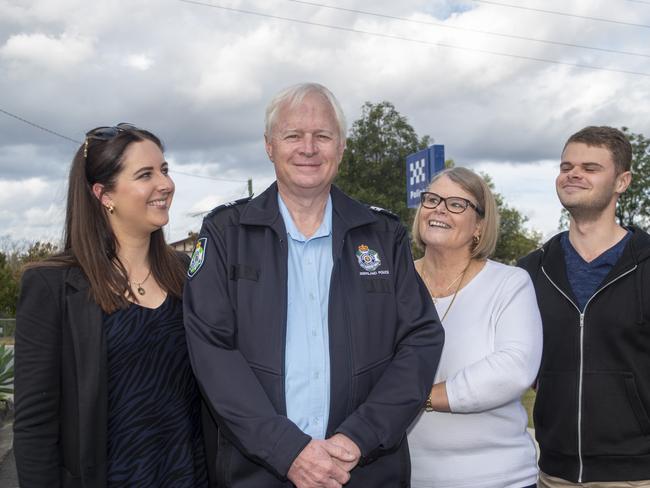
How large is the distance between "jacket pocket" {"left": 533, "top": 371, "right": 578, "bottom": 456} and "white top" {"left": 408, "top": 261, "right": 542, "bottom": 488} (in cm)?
49

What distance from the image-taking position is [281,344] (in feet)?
8.23

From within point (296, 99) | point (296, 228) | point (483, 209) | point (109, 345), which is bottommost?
point (109, 345)

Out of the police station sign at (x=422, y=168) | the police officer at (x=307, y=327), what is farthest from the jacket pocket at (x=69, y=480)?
the police station sign at (x=422, y=168)

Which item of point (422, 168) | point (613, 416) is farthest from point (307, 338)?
point (422, 168)

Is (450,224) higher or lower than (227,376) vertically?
higher

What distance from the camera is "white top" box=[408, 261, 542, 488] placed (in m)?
2.83

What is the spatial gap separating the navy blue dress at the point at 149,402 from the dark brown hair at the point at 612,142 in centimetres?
245

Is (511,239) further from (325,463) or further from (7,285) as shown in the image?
(325,463)

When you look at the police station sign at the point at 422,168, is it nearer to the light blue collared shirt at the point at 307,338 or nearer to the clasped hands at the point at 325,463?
the light blue collared shirt at the point at 307,338

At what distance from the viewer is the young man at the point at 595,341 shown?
10.8 feet

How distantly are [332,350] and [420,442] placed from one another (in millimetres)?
728

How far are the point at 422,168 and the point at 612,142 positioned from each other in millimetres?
7761

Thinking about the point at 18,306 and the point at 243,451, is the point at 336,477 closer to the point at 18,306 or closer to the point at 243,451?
the point at 243,451

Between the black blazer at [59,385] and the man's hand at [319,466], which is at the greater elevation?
the black blazer at [59,385]
